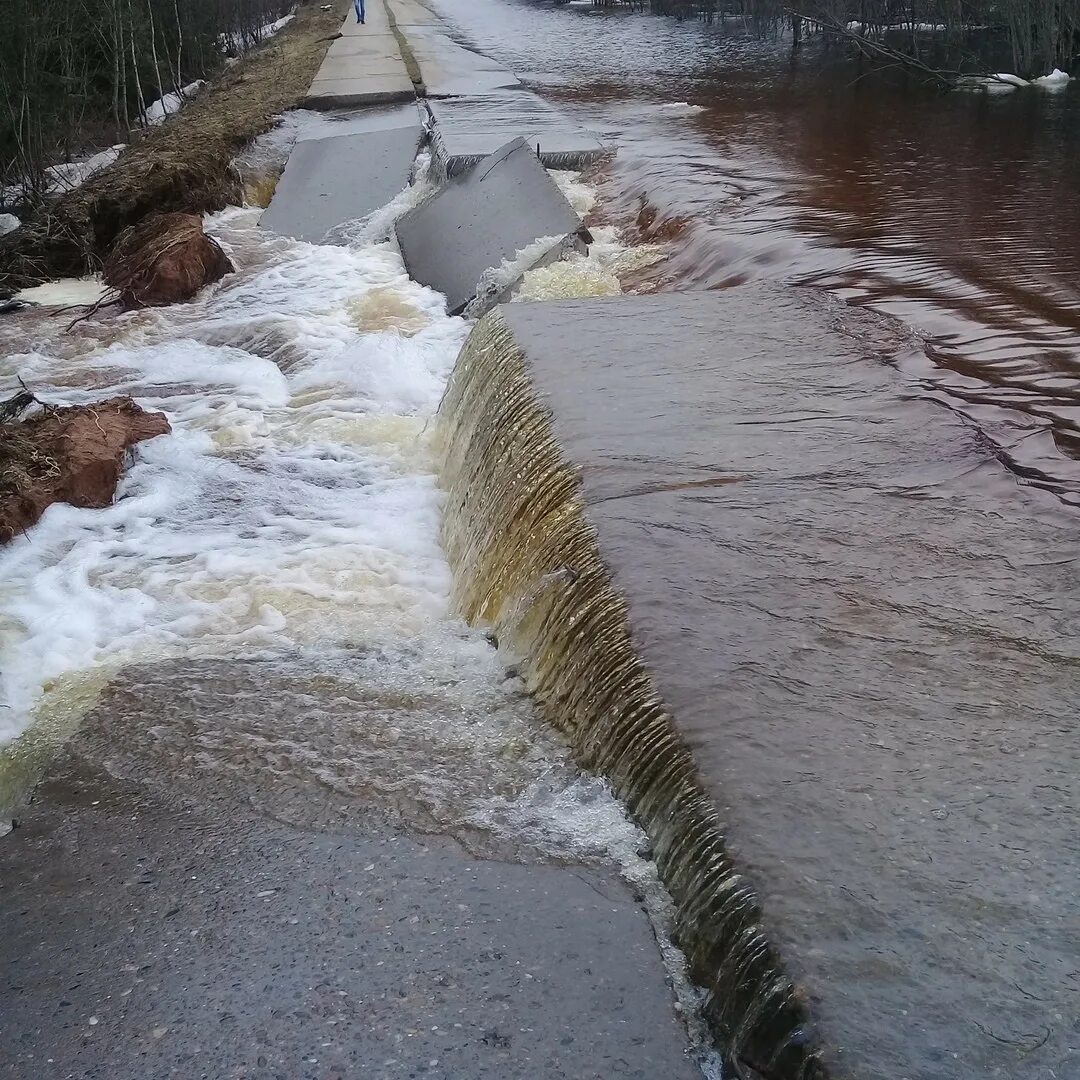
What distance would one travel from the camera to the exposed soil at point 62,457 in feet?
17.1

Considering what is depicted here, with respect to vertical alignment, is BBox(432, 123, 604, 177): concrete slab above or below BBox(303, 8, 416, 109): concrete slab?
below

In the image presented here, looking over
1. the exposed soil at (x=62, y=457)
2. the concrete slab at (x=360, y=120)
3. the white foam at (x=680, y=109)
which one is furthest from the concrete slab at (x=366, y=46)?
the exposed soil at (x=62, y=457)

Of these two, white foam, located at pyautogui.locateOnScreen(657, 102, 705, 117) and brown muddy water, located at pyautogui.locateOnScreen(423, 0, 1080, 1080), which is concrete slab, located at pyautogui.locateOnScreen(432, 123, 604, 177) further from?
brown muddy water, located at pyautogui.locateOnScreen(423, 0, 1080, 1080)

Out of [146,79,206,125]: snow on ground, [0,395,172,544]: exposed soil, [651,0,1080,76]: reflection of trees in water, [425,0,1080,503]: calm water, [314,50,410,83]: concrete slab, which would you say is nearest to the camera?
[425,0,1080,503]: calm water

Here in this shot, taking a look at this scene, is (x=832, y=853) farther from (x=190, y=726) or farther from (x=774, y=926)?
(x=190, y=726)

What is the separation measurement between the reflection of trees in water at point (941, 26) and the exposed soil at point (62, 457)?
11.4 m

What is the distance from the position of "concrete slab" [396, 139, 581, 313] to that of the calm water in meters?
0.70

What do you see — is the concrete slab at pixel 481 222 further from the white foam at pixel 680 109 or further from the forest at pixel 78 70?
the forest at pixel 78 70

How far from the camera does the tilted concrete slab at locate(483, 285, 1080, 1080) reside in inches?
82.8

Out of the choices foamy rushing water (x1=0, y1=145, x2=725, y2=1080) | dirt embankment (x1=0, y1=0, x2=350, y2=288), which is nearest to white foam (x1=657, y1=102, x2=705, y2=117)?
dirt embankment (x1=0, y1=0, x2=350, y2=288)

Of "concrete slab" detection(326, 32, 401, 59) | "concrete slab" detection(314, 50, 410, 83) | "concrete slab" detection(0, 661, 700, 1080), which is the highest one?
"concrete slab" detection(326, 32, 401, 59)

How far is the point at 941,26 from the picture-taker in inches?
663

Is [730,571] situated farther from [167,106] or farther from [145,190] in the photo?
[167,106]

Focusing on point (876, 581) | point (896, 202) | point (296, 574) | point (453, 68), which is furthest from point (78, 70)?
point (876, 581)
